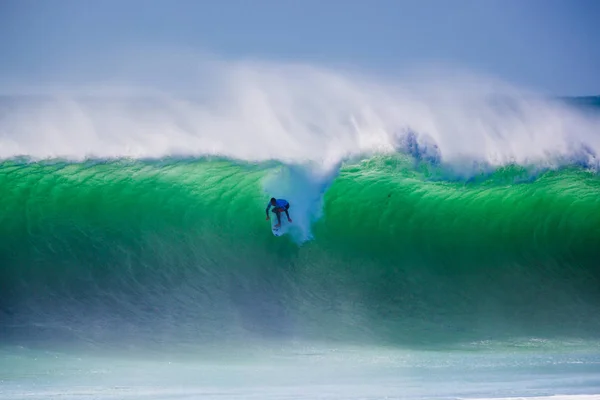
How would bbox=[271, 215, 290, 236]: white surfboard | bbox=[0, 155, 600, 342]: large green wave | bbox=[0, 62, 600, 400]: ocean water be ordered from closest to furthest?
1. bbox=[0, 62, 600, 400]: ocean water
2. bbox=[0, 155, 600, 342]: large green wave
3. bbox=[271, 215, 290, 236]: white surfboard

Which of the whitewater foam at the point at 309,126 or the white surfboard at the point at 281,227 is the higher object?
the whitewater foam at the point at 309,126

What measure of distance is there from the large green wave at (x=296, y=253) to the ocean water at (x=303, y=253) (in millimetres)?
21

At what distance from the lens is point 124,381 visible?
20.1 ft

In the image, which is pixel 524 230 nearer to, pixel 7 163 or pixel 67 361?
pixel 67 361

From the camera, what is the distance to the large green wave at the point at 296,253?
7789 mm

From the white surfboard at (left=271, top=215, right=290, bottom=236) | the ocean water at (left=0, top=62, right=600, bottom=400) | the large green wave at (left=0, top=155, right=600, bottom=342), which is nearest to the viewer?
the ocean water at (left=0, top=62, right=600, bottom=400)

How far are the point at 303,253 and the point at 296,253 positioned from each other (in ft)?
0.23

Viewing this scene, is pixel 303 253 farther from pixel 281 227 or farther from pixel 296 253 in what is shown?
pixel 281 227

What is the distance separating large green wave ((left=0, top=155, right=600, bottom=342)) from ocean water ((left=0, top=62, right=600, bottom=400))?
2 cm

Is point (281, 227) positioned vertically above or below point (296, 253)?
above

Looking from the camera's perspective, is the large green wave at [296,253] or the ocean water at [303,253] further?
the large green wave at [296,253]

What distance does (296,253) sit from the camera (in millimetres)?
8469

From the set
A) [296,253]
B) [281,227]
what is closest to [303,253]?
[296,253]

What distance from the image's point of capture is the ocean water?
263 inches
